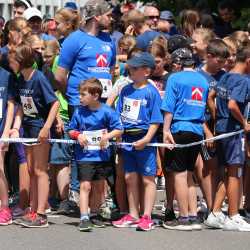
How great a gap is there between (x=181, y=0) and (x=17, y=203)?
9877 millimetres

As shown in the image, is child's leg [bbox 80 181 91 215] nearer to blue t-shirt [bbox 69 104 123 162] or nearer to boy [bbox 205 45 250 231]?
blue t-shirt [bbox 69 104 123 162]

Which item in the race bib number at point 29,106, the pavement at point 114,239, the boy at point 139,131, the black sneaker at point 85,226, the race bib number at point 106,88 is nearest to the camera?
the pavement at point 114,239

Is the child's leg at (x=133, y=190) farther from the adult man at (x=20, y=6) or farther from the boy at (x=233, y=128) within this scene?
the adult man at (x=20, y=6)

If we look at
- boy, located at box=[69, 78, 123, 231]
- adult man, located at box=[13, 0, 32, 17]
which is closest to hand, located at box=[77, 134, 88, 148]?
boy, located at box=[69, 78, 123, 231]

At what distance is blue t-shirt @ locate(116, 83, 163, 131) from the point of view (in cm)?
1081

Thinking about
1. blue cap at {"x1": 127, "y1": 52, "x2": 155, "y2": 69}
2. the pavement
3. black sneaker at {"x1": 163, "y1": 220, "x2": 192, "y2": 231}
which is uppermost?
blue cap at {"x1": 127, "y1": 52, "x2": 155, "y2": 69}

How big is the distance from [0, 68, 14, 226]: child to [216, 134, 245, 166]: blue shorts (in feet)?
7.24

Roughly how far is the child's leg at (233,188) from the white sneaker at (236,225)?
0.08m

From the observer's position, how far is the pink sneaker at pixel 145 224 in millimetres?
10703

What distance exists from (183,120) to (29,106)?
158cm

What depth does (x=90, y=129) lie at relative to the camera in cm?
1082

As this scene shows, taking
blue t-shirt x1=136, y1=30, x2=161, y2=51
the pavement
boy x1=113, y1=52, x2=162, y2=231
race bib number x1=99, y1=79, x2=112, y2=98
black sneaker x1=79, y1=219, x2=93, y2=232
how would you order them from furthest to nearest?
blue t-shirt x1=136, y1=30, x2=161, y2=51 → race bib number x1=99, y1=79, x2=112, y2=98 → boy x1=113, y1=52, x2=162, y2=231 → black sneaker x1=79, y1=219, x2=93, y2=232 → the pavement

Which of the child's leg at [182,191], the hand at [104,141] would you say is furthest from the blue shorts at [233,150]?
the hand at [104,141]

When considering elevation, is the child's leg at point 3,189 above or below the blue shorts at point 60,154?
below
